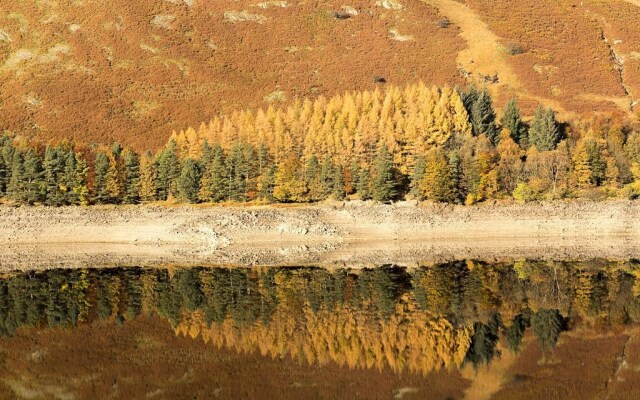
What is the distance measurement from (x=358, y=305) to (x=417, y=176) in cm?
4066

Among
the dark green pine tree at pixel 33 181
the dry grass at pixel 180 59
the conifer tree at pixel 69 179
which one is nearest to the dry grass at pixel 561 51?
the dry grass at pixel 180 59

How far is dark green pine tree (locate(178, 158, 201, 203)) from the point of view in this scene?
9044 centimetres

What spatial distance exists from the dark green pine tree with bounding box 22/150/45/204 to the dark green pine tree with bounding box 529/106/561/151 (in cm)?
6095

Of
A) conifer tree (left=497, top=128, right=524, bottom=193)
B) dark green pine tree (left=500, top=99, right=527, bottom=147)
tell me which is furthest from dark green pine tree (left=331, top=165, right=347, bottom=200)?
dark green pine tree (left=500, top=99, right=527, bottom=147)

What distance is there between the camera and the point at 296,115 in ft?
337

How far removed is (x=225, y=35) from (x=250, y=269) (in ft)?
294

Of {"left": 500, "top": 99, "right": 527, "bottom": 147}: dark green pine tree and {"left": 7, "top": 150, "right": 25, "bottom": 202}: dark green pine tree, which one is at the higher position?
{"left": 500, "top": 99, "right": 527, "bottom": 147}: dark green pine tree

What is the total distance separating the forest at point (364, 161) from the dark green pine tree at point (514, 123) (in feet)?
0.46

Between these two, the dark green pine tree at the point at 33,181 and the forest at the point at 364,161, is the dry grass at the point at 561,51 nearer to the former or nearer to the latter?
the forest at the point at 364,161

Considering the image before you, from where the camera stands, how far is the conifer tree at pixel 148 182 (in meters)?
93.0

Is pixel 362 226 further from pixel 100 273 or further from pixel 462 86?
pixel 462 86

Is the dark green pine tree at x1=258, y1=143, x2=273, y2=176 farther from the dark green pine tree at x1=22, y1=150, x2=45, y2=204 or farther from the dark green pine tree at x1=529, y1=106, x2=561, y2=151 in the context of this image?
the dark green pine tree at x1=529, y1=106, x2=561, y2=151

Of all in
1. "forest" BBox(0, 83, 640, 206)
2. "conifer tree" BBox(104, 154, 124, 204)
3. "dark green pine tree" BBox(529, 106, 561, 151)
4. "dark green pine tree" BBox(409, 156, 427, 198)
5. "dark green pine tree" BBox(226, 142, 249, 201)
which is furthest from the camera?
"dark green pine tree" BBox(529, 106, 561, 151)

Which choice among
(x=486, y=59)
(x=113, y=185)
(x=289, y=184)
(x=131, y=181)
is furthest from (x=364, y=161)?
(x=486, y=59)
